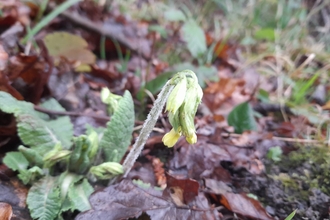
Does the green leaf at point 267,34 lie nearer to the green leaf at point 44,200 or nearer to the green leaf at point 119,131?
the green leaf at point 119,131

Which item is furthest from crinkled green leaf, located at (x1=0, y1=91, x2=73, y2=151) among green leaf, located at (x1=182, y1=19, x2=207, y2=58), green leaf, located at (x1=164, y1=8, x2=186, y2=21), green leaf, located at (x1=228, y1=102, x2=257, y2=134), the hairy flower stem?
green leaf, located at (x1=164, y1=8, x2=186, y2=21)

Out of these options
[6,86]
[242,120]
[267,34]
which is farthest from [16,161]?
[267,34]

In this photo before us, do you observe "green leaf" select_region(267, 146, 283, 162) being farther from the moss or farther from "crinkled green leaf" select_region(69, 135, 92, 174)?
"crinkled green leaf" select_region(69, 135, 92, 174)

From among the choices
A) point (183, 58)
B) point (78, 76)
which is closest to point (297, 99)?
point (183, 58)

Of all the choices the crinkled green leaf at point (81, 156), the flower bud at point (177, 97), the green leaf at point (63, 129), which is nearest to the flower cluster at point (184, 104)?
the flower bud at point (177, 97)

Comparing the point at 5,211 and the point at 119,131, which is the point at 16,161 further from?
the point at 119,131
